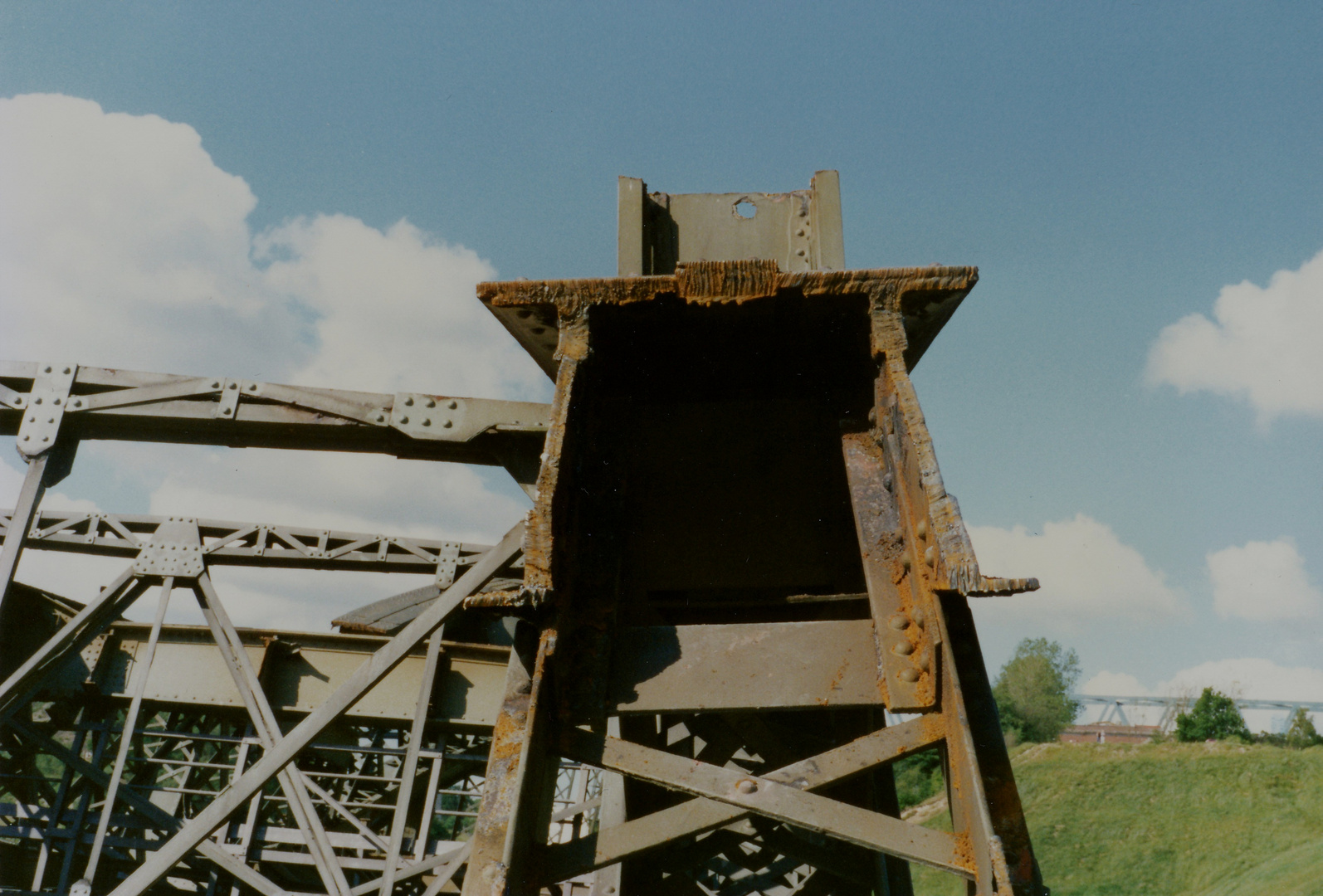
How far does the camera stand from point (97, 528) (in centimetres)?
803

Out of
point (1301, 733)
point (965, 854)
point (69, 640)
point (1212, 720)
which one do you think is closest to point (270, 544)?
point (69, 640)

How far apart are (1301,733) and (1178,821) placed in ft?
43.0

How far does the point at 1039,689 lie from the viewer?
53812 mm

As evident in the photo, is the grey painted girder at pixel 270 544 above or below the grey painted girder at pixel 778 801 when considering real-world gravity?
above

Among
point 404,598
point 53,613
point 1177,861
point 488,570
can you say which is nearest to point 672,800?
point 488,570

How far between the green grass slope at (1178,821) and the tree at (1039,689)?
748 inches

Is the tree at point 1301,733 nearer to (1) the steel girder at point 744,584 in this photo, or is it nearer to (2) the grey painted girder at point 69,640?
(1) the steel girder at point 744,584

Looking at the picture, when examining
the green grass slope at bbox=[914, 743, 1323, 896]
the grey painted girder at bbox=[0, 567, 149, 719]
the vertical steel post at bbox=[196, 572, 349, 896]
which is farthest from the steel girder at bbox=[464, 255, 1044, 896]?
the green grass slope at bbox=[914, 743, 1323, 896]

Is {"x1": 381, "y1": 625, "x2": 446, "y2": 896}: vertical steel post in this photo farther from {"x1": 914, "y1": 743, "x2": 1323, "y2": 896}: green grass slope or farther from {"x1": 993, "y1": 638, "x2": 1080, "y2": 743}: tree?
{"x1": 993, "y1": 638, "x2": 1080, "y2": 743}: tree

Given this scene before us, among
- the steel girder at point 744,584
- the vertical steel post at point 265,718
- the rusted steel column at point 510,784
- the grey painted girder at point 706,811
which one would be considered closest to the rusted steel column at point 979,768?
the steel girder at point 744,584

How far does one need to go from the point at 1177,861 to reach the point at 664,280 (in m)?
27.9

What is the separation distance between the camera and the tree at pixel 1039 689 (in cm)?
4984

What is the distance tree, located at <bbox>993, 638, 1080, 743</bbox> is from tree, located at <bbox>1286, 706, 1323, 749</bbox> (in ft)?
52.1

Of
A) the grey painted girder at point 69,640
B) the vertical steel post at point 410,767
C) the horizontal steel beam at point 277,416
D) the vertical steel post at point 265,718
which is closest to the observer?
the horizontal steel beam at point 277,416
